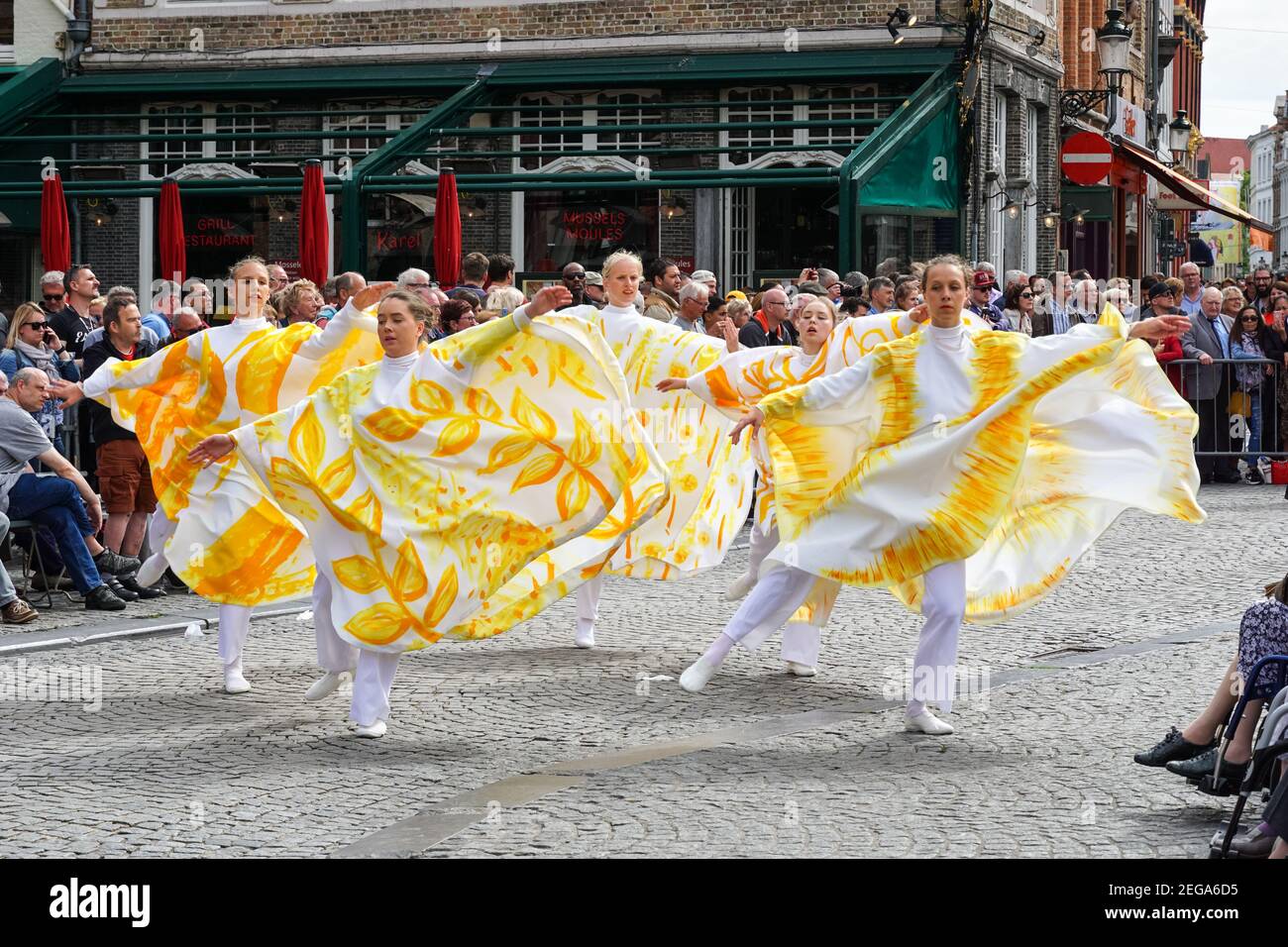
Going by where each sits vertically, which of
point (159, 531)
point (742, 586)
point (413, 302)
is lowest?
point (742, 586)

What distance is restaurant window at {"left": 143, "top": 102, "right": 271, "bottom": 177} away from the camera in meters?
26.5

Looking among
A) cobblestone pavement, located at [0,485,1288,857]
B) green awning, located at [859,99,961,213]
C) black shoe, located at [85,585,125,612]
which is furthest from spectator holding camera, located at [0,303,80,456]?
green awning, located at [859,99,961,213]

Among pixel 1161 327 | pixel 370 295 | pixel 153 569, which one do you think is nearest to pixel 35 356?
pixel 153 569

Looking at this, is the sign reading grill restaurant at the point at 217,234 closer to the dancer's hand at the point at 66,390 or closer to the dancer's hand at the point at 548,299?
the dancer's hand at the point at 66,390

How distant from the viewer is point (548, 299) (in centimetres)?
862

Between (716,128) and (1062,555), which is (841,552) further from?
(716,128)

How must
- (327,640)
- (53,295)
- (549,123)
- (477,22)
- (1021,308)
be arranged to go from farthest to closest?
(477,22) → (549,123) → (1021,308) → (53,295) → (327,640)

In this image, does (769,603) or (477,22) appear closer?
(769,603)

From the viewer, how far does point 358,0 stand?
26.5 metres

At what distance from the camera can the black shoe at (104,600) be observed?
40.7 feet

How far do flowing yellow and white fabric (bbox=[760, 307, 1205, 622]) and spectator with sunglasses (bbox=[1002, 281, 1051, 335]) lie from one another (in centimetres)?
926

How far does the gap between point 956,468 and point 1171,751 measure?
1836 mm

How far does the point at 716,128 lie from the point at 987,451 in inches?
601

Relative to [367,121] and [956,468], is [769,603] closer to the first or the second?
[956,468]
